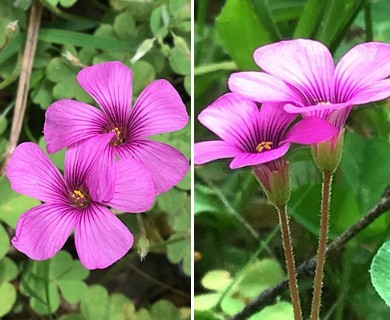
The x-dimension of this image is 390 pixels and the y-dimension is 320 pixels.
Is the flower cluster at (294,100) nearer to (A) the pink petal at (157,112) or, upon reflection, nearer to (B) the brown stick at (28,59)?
(A) the pink petal at (157,112)

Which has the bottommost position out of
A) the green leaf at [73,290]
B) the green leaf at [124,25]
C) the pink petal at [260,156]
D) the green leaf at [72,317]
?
the green leaf at [72,317]

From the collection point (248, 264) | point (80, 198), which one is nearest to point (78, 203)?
point (80, 198)

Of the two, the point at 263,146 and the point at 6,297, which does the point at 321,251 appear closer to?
the point at 263,146

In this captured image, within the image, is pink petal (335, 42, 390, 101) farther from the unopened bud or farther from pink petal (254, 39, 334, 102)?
the unopened bud

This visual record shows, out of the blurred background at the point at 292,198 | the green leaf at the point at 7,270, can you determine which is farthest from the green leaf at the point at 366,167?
the green leaf at the point at 7,270

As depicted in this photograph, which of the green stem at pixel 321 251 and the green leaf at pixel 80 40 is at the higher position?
the green leaf at pixel 80 40

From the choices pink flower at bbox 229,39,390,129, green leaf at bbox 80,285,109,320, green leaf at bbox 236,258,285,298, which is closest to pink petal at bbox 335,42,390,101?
pink flower at bbox 229,39,390,129

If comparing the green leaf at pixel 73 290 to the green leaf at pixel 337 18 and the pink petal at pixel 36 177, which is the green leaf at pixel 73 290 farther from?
the green leaf at pixel 337 18

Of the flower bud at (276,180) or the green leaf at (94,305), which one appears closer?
the flower bud at (276,180)
